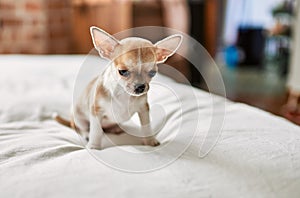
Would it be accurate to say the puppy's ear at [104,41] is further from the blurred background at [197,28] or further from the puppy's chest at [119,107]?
the blurred background at [197,28]

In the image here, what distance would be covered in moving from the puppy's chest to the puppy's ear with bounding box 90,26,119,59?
0.10m

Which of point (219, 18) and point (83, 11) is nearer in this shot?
point (83, 11)

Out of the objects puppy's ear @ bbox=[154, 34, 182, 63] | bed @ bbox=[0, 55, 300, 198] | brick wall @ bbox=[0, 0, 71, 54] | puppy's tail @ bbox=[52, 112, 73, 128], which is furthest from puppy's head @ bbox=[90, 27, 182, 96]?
brick wall @ bbox=[0, 0, 71, 54]

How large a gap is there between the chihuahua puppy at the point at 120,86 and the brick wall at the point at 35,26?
199cm

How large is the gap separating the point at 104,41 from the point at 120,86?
3.7 inches

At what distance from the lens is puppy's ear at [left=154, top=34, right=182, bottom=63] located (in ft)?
2.26

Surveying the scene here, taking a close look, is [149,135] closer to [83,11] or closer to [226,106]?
[226,106]

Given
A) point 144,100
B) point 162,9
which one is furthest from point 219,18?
point 144,100

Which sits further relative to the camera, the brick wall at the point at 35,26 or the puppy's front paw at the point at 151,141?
the brick wall at the point at 35,26

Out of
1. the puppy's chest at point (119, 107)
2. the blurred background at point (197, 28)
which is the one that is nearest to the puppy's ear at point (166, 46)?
the puppy's chest at point (119, 107)

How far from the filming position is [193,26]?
3.49 m

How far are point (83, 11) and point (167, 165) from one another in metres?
2.50

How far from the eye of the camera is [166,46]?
0.70 m

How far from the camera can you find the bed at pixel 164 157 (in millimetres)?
584
